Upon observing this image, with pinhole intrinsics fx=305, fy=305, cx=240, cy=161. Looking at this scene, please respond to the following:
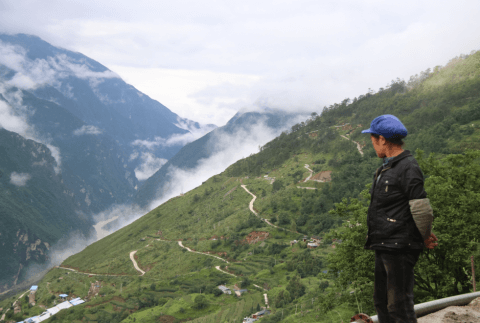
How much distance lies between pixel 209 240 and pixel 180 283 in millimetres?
23776

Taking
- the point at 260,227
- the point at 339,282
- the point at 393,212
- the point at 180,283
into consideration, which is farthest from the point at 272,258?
the point at 393,212

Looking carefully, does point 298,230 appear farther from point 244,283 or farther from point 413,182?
point 413,182

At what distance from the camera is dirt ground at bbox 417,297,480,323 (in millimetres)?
6008

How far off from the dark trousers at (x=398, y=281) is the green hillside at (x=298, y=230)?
8.84 metres

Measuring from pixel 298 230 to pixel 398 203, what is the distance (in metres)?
90.3

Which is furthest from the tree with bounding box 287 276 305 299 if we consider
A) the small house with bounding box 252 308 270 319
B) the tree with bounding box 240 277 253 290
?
the tree with bounding box 240 277 253 290

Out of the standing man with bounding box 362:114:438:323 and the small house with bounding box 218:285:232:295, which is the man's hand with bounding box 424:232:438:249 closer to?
the standing man with bounding box 362:114:438:323

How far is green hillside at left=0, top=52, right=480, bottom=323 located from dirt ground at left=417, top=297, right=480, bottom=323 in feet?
19.9

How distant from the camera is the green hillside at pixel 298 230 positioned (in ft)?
47.8

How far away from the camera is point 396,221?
4.36 meters

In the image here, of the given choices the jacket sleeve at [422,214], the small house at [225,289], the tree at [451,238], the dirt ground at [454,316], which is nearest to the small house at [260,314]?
the small house at [225,289]

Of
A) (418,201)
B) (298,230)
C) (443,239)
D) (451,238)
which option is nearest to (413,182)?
(418,201)

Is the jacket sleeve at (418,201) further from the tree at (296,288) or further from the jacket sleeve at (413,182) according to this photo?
the tree at (296,288)

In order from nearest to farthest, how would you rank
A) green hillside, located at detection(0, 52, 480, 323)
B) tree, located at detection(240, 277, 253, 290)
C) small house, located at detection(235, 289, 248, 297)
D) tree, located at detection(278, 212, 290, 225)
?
green hillside, located at detection(0, 52, 480, 323) → small house, located at detection(235, 289, 248, 297) → tree, located at detection(240, 277, 253, 290) → tree, located at detection(278, 212, 290, 225)
